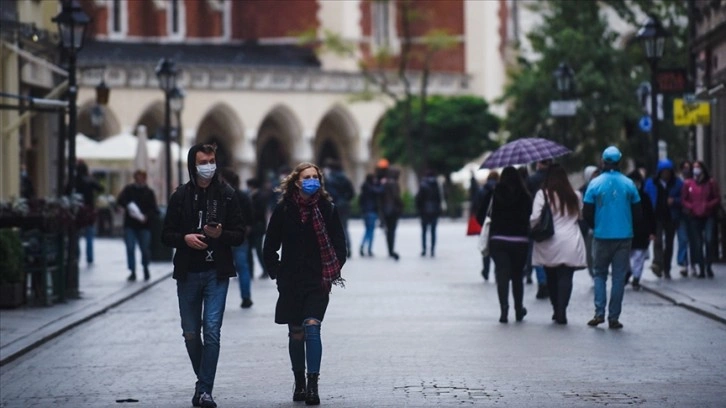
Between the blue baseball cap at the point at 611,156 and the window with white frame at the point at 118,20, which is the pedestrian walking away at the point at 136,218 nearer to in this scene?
the blue baseball cap at the point at 611,156

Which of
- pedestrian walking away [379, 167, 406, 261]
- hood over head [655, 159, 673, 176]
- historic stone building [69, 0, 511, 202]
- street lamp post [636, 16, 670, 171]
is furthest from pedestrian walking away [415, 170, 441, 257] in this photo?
historic stone building [69, 0, 511, 202]

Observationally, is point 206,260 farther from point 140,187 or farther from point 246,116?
point 246,116

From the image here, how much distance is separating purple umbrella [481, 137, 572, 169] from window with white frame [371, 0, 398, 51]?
2631 inches

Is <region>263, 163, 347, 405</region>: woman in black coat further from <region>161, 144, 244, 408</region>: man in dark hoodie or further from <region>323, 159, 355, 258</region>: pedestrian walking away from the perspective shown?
<region>323, 159, 355, 258</region>: pedestrian walking away

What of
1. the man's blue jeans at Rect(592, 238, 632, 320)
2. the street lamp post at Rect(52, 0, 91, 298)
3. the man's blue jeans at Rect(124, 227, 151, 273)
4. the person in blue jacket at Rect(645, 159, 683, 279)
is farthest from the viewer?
the man's blue jeans at Rect(124, 227, 151, 273)

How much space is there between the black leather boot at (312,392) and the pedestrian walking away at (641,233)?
6.79 metres

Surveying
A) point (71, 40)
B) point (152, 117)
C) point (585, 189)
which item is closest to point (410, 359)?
point (585, 189)

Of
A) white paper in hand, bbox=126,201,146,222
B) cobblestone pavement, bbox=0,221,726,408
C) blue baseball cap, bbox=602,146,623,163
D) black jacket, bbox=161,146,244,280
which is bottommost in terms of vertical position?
cobblestone pavement, bbox=0,221,726,408

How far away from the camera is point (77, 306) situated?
878 inches

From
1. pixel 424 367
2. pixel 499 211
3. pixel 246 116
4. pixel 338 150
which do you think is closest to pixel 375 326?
pixel 499 211

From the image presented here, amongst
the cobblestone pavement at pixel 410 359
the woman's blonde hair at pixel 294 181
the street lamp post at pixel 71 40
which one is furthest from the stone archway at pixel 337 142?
the woman's blonde hair at pixel 294 181

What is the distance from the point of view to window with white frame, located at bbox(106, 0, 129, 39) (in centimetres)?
7700

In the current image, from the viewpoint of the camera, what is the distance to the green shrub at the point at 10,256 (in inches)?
837

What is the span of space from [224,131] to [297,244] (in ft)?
222
